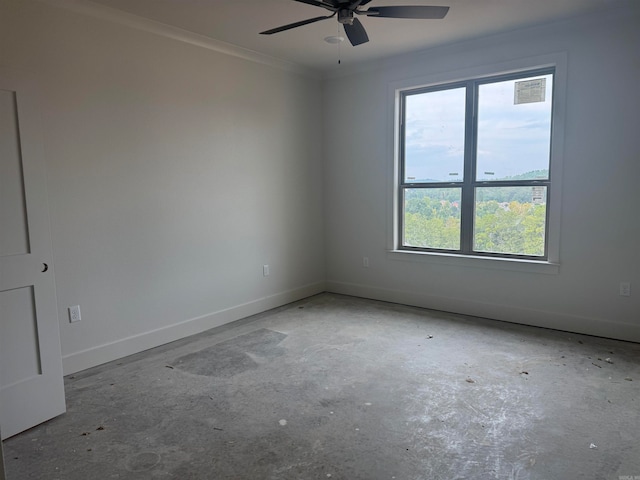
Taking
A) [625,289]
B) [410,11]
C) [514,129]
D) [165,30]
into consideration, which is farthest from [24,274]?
[625,289]

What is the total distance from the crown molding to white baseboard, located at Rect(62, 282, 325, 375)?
259 centimetres

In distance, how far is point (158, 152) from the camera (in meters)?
3.65

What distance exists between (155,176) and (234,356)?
1.72 m

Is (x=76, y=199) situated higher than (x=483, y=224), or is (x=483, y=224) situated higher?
(x=76, y=199)

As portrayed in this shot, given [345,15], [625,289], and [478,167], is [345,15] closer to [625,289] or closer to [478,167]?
[478,167]

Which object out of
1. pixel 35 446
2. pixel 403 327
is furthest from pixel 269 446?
pixel 403 327

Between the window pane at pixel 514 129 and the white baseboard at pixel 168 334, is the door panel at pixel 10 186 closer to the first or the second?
the white baseboard at pixel 168 334

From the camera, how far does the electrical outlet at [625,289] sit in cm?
358

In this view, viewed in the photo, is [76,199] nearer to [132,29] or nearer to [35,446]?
[132,29]

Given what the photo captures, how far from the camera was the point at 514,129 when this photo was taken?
412cm

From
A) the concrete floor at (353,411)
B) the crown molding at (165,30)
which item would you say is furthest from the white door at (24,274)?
the crown molding at (165,30)

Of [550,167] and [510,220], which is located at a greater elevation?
[550,167]

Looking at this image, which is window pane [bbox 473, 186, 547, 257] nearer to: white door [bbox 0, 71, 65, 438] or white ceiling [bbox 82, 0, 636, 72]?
white ceiling [bbox 82, 0, 636, 72]

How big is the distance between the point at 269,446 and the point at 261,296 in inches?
102
